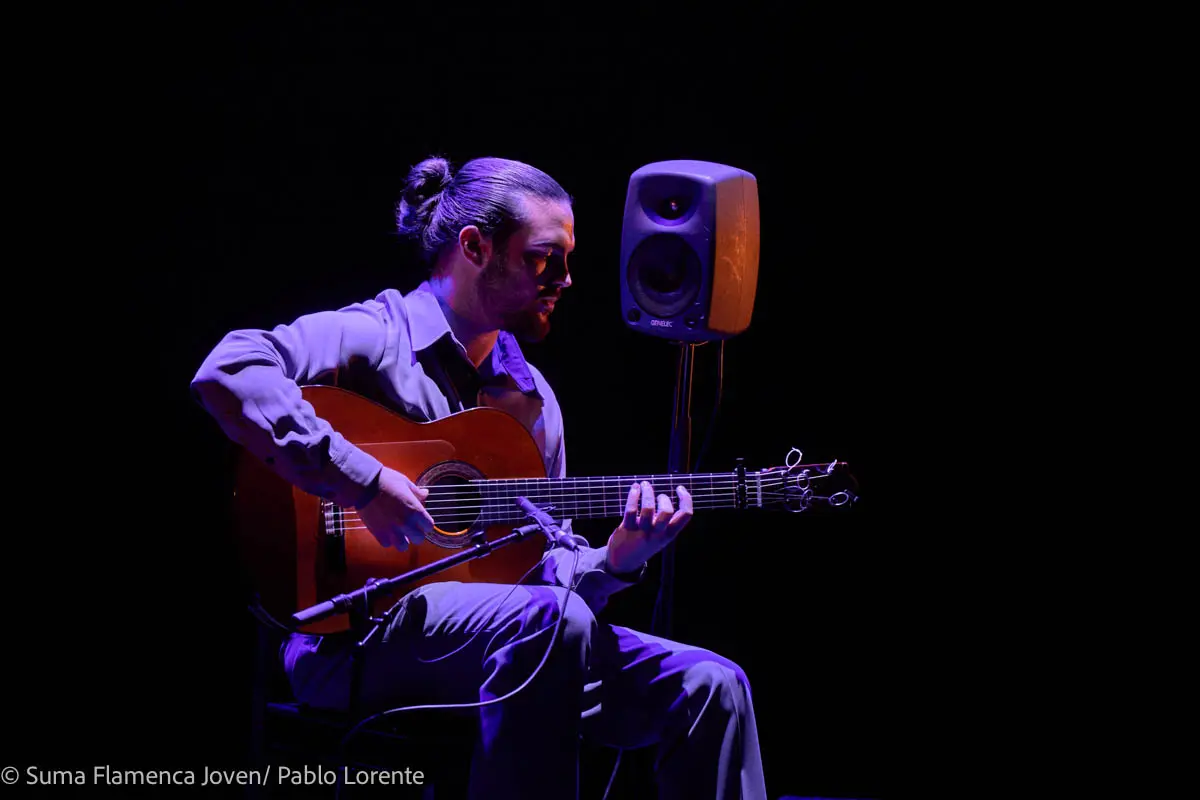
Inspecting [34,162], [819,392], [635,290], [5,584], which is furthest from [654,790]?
[34,162]

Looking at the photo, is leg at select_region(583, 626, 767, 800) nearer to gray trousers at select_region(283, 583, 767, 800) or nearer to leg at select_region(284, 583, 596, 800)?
gray trousers at select_region(283, 583, 767, 800)

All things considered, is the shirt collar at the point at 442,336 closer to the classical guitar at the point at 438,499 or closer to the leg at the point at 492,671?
the classical guitar at the point at 438,499

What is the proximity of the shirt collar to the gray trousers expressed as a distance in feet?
1.92

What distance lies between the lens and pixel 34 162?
8.53ft

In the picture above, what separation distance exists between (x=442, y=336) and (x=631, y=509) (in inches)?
23.6

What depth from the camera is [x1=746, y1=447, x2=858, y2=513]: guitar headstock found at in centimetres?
236

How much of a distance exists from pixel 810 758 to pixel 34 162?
9.11ft

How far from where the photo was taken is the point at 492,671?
1.93 meters

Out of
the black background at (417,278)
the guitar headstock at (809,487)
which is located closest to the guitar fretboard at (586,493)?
the guitar headstock at (809,487)

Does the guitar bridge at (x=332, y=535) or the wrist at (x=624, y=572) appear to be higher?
the guitar bridge at (x=332, y=535)

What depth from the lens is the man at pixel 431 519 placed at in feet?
6.24

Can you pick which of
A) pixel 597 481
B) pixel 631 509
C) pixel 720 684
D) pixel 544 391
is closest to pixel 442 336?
pixel 544 391

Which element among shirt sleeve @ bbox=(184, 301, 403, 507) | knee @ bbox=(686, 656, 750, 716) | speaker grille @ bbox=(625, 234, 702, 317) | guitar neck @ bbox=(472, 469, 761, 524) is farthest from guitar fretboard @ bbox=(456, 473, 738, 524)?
speaker grille @ bbox=(625, 234, 702, 317)

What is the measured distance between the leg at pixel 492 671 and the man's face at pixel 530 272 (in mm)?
674
